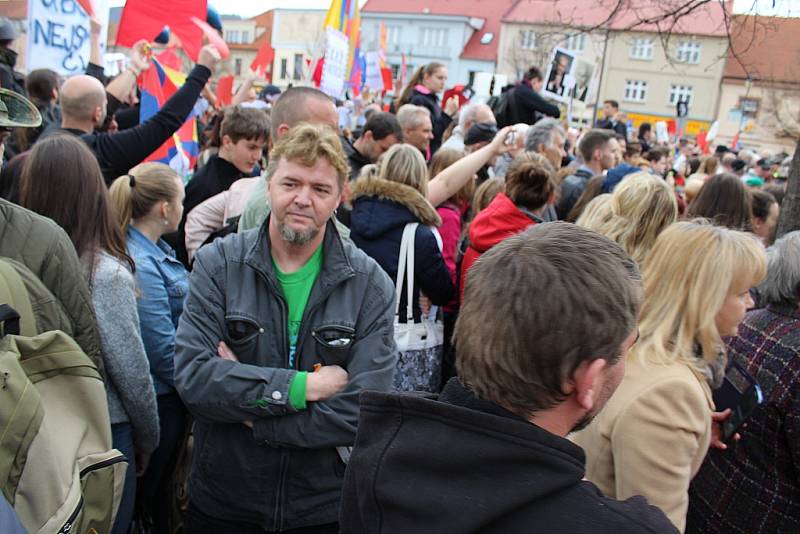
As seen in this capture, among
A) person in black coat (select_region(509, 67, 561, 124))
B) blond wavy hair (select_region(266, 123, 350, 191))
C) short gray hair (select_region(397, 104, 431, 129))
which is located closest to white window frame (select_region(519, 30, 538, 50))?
person in black coat (select_region(509, 67, 561, 124))

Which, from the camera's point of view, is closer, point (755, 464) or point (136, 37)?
point (755, 464)

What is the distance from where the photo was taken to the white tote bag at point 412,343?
11.8ft

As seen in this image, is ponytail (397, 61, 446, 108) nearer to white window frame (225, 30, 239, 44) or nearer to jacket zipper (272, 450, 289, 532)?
jacket zipper (272, 450, 289, 532)

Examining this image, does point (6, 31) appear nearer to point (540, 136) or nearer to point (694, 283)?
point (540, 136)

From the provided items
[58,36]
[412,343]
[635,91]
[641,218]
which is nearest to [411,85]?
[58,36]

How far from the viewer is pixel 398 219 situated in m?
3.56

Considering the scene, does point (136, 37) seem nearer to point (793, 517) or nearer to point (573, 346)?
point (573, 346)

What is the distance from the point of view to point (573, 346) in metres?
1.21

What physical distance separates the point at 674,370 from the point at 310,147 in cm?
157

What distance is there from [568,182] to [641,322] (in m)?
3.93

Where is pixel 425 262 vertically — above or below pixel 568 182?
below

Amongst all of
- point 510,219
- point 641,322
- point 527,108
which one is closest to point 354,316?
point 641,322

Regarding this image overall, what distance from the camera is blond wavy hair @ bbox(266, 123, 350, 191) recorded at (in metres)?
2.53

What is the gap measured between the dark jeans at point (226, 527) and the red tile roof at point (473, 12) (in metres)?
65.2
